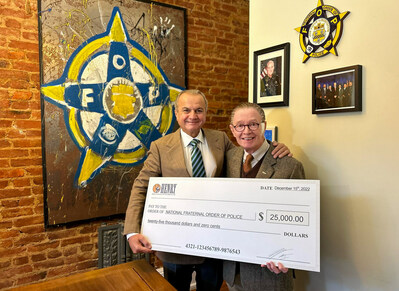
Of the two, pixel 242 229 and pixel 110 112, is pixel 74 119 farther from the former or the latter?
pixel 242 229

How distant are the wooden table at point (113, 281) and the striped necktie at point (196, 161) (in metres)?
0.56

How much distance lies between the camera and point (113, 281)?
4.43ft

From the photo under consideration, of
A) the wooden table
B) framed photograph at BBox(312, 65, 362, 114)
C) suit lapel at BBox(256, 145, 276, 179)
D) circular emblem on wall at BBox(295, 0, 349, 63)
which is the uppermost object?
circular emblem on wall at BBox(295, 0, 349, 63)

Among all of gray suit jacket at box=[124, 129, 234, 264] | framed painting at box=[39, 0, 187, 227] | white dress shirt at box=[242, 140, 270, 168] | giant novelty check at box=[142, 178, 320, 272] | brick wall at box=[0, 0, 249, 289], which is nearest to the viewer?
giant novelty check at box=[142, 178, 320, 272]

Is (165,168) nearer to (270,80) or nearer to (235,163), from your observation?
(235,163)

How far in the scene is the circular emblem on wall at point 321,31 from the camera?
1524 millimetres

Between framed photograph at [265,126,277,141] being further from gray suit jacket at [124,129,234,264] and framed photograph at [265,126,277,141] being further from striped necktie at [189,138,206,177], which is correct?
striped necktie at [189,138,206,177]

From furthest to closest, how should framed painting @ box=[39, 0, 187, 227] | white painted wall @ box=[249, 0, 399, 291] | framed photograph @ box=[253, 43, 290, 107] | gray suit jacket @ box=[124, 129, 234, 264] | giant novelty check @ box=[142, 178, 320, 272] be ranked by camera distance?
framed painting @ box=[39, 0, 187, 227]
framed photograph @ box=[253, 43, 290, 107]
gray suit jacket @ box=[124, 129, 234, 264]
white painted wall @ box=[249, 0, 399, 291]
giant novelty check @ box=[142, 178, 320, 272]

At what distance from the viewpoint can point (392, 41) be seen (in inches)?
52.2

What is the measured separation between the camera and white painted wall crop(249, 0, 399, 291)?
1354 mm

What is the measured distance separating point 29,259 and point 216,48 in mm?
2587

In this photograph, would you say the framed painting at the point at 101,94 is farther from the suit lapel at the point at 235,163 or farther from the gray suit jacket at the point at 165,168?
the suit lapel at the point at 235,163

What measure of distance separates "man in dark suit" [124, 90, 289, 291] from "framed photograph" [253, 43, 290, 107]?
43cm

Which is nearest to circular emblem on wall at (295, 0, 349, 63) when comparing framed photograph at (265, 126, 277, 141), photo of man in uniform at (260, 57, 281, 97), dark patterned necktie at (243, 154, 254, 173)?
photo of man in uniform at (260, 57, 281, 97)
